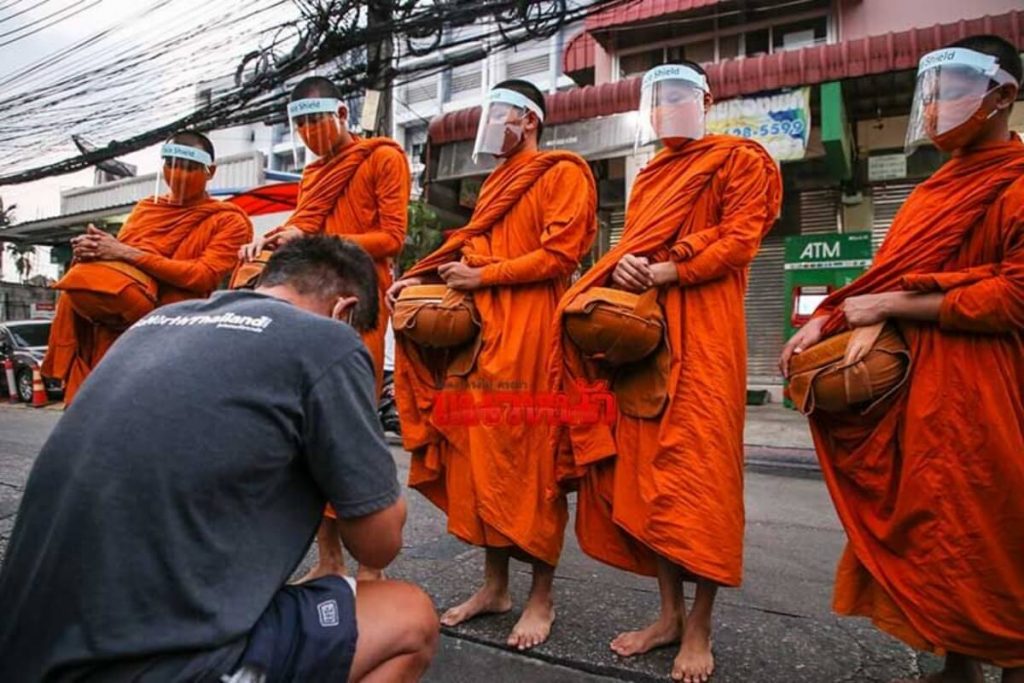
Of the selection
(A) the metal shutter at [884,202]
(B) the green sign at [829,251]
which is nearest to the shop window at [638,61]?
(A) the metal shutter at [884,202]

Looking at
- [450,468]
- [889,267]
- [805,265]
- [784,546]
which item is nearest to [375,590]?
[450,468]

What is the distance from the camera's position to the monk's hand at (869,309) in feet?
6.24

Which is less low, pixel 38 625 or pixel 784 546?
pixel 38 625

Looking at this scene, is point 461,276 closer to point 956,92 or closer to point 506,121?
point 506,121

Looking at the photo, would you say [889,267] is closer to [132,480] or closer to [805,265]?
[132,480]

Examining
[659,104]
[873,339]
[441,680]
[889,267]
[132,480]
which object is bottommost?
[441,680]

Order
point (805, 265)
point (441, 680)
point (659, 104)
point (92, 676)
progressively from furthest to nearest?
1. point (805, 265)
2. point (659, 104)
3. point (441, 680)
4. point (92, 676)

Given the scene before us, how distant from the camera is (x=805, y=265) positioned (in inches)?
348

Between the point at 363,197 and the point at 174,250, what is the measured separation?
990mm

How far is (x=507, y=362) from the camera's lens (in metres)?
2.47

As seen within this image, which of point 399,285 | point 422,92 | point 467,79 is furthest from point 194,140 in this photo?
point 422,92

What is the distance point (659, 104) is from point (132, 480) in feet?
6.27

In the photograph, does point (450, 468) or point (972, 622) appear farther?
point (450, 468)

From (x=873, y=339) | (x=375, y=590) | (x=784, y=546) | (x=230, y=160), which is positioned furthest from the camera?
(x=230, y=160)
